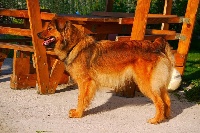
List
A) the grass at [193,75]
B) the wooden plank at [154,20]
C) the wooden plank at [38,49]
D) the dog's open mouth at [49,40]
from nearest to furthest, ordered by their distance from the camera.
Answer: the dog's open mouth at [49,40] → the wooden plank at [38,49] → the wooden plank at [154,20] → the grass at [193,75]

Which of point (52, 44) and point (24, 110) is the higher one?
point (52, 44)

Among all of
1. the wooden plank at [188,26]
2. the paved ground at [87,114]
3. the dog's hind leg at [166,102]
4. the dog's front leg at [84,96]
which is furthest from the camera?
the wooden plank at [188,26]

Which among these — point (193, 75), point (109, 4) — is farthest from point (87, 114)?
point (109, 4)

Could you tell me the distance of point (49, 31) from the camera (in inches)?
222

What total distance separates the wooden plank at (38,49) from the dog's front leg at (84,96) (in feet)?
4.00

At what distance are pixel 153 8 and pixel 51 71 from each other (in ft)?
26.5

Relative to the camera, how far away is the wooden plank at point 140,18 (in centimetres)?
675

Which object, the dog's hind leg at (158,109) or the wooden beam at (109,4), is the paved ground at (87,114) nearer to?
the dog's hind leg at (158,109)

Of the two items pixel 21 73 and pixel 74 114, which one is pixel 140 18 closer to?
pixel 74 114

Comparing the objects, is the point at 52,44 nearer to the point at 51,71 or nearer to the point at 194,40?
the point at 51,71

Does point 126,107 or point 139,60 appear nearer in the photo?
point 139,60

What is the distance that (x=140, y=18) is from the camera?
6.82m

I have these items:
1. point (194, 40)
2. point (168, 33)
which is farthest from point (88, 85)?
point (194, 40)

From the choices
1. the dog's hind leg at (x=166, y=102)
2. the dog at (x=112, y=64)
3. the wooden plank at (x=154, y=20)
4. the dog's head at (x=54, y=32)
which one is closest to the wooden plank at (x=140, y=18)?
the wooden plank at (x=154, y=20)
